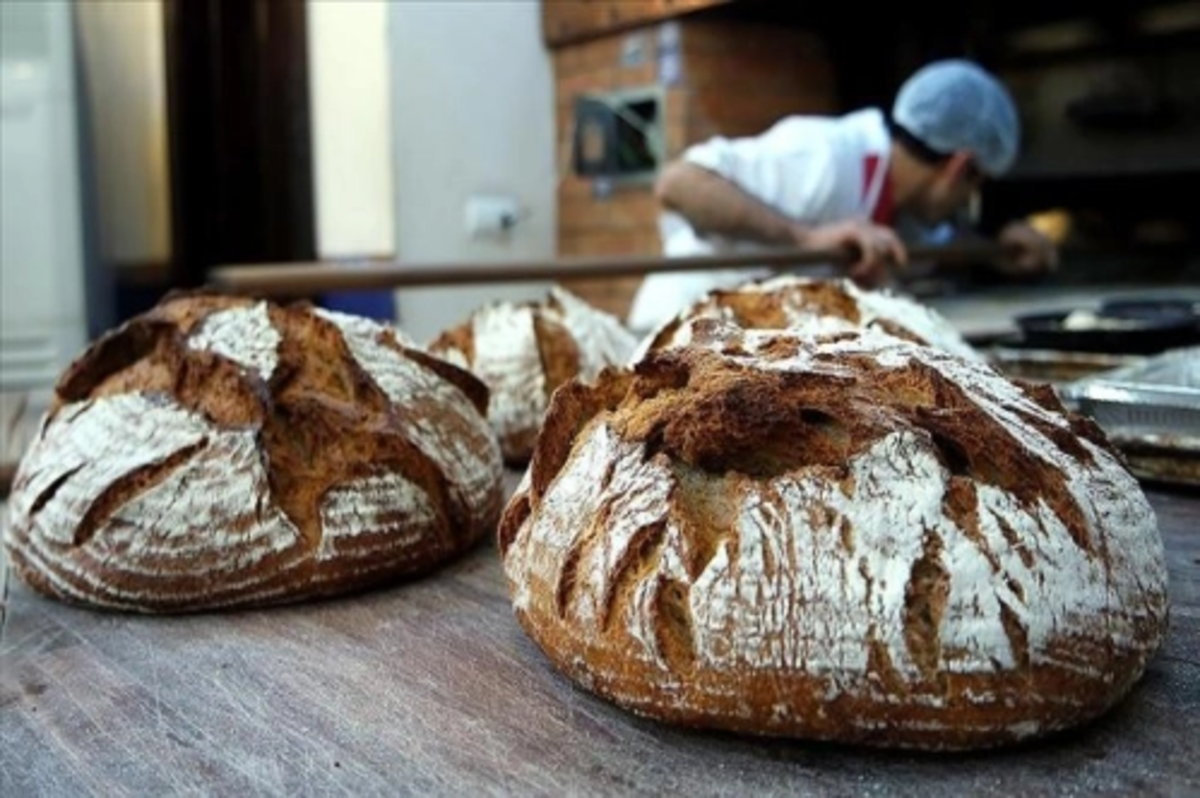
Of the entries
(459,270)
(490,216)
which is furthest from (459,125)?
(459,270)

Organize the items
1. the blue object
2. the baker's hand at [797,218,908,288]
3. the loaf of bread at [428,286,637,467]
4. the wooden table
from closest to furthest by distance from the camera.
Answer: the wooden table
the loaf of bread at [428,286,637,467]
the baker's hand at [797,218,908,288]
the blue object

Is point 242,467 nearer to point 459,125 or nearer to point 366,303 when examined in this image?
point 366,303

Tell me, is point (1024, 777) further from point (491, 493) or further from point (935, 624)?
point (491, 493)

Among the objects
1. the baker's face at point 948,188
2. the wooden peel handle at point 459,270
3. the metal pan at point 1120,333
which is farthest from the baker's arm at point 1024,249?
the metal pan at point 1120,333

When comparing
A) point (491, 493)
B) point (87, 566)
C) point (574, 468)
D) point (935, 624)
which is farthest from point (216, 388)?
point (935, 624)

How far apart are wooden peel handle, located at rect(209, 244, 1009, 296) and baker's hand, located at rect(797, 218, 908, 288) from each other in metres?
0.03

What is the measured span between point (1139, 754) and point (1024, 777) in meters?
0.09

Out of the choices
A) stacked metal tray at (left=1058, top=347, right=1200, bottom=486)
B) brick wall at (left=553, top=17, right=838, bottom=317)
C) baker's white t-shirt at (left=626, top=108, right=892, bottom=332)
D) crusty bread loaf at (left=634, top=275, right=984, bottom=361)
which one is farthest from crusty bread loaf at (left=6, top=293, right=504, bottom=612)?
brick wall at (left=553, top=17, right=838, bottom=317)

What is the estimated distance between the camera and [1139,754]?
76cm

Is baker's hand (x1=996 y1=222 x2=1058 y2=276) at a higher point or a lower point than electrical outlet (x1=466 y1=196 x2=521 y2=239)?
lower

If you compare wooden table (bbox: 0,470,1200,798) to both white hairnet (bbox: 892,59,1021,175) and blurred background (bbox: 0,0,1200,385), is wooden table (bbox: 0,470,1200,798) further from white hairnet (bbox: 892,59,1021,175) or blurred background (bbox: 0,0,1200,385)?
→ white hairnet (bbox: 892,59,1021,175)

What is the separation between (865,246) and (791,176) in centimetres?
44

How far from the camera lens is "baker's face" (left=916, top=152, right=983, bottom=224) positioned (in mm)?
3275

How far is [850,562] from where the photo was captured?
0.77m
